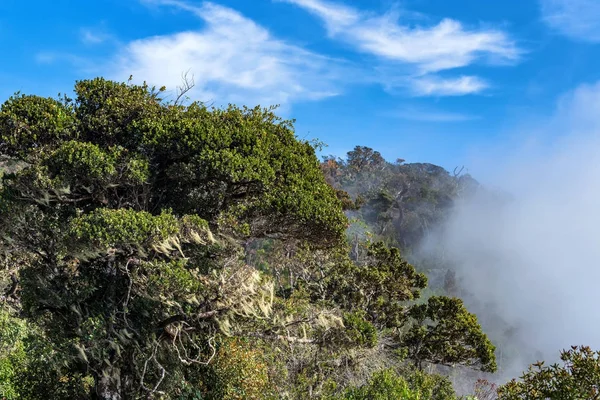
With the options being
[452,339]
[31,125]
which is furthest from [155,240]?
[452,339]

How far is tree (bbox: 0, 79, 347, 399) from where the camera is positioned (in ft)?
23.8

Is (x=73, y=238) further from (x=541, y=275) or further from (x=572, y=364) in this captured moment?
(x=541, y=275)

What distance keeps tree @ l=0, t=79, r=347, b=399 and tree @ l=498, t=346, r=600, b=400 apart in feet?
12.3

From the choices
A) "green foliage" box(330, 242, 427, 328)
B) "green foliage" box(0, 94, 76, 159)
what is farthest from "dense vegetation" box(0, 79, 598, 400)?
"green foliage" box(330, 242, 427, 328)

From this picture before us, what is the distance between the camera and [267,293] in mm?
7961

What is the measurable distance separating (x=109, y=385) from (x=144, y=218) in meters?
3.27

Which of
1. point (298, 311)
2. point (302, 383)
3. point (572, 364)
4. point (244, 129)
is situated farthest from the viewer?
point (302, 383)

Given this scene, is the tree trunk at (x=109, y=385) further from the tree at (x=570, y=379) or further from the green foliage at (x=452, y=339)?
the green foliage at (x=452, y=339)

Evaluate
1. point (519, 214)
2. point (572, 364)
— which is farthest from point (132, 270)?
point (519, 214)

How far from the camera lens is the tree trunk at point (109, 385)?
27.3ft

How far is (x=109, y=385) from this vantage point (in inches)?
330

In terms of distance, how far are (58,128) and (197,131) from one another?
81.2 inches

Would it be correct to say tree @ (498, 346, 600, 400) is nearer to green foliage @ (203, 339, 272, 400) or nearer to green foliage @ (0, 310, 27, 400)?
green foliage @ (203, 339, 272, 400)

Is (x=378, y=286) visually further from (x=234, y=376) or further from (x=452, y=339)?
(x=234, y=376)
